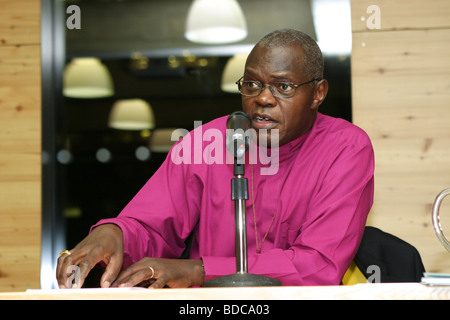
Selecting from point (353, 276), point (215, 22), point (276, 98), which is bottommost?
point (353, 276)

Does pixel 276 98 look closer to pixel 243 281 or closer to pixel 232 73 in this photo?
pixel 243 281

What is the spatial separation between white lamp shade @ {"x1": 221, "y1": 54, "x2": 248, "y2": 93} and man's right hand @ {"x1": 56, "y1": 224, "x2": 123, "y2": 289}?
5.32 ft

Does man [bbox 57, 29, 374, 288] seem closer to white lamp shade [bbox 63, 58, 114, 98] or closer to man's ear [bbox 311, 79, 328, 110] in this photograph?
man's ear [bbox 311, 79, 328, 110]

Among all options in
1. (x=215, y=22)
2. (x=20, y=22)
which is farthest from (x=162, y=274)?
(x=20, y=22)

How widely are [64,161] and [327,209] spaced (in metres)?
1.89

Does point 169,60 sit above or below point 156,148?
above

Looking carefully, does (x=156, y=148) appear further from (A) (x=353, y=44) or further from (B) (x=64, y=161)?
(A) (x=353, y=44)

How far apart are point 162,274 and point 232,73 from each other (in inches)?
72.8

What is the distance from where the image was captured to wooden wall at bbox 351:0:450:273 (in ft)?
9.79

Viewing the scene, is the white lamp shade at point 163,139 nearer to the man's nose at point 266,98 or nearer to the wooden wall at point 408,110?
the wooden wall at point 408,110

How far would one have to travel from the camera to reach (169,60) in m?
3.29

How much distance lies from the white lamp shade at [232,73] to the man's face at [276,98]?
Result: 1192mm

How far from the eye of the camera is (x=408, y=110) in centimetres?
301
